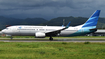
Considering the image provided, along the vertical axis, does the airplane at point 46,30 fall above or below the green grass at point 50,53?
above

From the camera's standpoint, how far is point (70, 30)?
40.2m

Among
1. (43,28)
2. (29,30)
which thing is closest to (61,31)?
(43,28)

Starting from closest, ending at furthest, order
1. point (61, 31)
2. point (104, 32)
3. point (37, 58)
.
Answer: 1. point (37, 58)
2. point (61, 31)
3. point (104, 32)

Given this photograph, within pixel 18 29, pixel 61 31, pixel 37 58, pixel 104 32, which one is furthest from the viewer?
pixel 104 32

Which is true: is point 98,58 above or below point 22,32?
below

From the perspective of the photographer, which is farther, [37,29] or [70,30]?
[70,30]

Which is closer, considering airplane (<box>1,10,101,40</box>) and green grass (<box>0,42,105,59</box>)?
green grass (<box>0,42,105,59</box>)

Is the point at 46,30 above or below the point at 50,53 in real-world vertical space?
above

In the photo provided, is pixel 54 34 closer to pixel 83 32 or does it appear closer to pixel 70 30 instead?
pixel 70 30

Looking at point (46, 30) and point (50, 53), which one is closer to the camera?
point (50, 53)

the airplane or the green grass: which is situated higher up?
the airplane

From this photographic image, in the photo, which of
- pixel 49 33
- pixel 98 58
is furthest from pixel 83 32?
pixel 98 58

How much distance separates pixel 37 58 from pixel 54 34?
25886mm

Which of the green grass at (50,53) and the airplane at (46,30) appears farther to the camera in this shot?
the airplane at (46,30)
